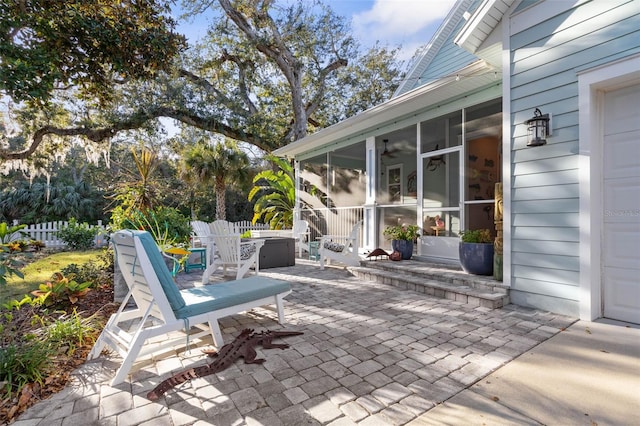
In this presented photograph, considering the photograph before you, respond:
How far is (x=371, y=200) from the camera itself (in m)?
7.22

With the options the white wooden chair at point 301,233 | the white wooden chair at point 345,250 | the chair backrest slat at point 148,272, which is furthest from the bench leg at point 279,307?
the white wooden chair at point 301,233

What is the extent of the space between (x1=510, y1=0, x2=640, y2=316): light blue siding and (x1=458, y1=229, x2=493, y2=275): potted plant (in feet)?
1.81

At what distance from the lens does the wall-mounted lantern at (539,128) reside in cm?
368

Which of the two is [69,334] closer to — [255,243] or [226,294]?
[226,294]

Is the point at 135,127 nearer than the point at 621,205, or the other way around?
the point at 621,205

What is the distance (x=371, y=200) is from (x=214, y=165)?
23.1 ft

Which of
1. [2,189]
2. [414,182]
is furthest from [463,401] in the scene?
[2,189]

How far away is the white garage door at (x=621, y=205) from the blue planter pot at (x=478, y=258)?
4.28ft

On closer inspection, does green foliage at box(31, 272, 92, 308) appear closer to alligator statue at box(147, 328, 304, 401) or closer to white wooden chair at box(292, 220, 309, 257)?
alligator statue at box(147, 328, 304, 401)

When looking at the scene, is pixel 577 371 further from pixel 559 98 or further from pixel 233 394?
pixel 559 98

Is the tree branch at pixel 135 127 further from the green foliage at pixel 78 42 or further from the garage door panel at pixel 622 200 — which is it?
the garage door panel at pixel 622 200

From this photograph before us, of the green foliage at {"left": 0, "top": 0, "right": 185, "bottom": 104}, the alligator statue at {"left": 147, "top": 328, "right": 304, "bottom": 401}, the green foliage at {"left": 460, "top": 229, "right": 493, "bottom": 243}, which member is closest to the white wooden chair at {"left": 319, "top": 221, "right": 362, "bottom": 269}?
the green foliage at {"left": 460, "top": 229, "right": 493, "bottom": 243}

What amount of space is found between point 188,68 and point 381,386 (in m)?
15.8

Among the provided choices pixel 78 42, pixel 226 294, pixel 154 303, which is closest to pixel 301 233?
pixel 226 294
